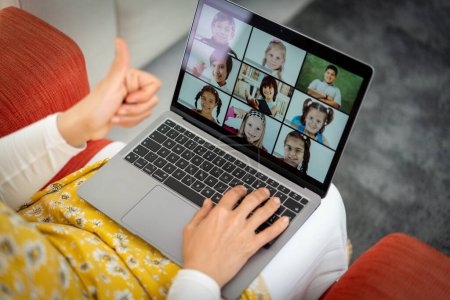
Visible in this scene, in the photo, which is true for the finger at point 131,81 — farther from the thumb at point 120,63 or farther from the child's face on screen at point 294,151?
the child's face on screen at point 294,151

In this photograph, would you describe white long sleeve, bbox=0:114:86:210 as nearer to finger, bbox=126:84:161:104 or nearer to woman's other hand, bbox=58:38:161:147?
woman's other hand, bbox=58:38:161:147

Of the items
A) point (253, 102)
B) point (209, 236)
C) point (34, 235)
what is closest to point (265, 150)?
point (253, 102)

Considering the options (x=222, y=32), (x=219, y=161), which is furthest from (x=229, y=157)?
(x=222, y=32)

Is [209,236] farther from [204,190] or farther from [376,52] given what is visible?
[376,52]

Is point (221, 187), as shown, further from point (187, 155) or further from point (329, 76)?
point (329, 76)

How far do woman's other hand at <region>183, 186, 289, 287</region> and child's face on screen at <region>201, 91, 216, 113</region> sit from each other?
0.60 feet

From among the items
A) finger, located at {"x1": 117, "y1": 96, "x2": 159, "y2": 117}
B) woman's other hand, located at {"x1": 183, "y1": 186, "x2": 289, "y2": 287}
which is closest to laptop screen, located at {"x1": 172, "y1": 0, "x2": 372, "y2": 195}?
woman's other hand, located at {"x1": 183, "y1": 186, "x2": 289, "y2": 287}

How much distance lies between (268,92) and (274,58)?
2.4 inches

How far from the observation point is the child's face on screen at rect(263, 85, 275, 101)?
862mm

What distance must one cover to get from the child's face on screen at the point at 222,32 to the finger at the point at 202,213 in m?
0.29

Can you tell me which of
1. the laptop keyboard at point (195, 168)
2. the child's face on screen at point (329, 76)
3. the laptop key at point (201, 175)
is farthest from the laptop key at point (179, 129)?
the child's face on screen at point (329, 76)

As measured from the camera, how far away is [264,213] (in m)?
0.82

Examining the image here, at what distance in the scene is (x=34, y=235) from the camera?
655mm

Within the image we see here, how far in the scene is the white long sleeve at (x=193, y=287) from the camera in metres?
0.69
